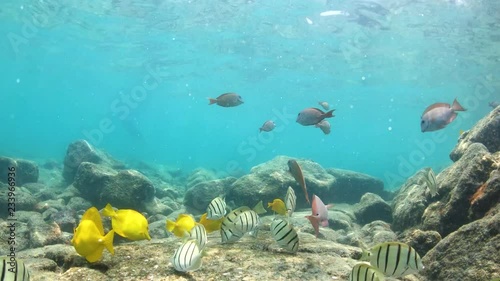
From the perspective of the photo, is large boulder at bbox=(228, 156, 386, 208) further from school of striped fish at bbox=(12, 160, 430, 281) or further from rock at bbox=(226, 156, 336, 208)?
school of striped fish at bbox=(12, 160, 430, 281)

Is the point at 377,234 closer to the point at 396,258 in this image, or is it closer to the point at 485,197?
the point at 485,197

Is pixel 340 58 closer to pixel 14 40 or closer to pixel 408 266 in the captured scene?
pixel 408 266

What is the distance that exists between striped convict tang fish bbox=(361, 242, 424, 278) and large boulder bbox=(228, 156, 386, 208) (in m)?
8.28

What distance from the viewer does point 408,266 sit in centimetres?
283

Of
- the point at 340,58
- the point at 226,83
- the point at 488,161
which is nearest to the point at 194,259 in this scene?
the point at 488,161

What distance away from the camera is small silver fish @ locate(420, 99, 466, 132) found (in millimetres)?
5309

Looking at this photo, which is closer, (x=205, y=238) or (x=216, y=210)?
(x=205, y=238)

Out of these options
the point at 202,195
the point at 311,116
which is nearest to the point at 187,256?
the point at 311,116

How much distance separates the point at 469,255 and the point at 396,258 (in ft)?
5.04

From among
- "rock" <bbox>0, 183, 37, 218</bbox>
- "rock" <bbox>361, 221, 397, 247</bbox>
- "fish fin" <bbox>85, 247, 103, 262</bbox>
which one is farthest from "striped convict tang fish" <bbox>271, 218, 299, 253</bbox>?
"rock" <bbox>0, 183, 37, 218</bbox>

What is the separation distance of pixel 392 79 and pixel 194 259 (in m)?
38.6

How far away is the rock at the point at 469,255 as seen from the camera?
3.51 meters

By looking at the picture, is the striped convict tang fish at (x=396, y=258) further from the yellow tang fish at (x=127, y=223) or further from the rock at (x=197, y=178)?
the rock at (x=197, y=178)

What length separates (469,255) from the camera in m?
3.74
